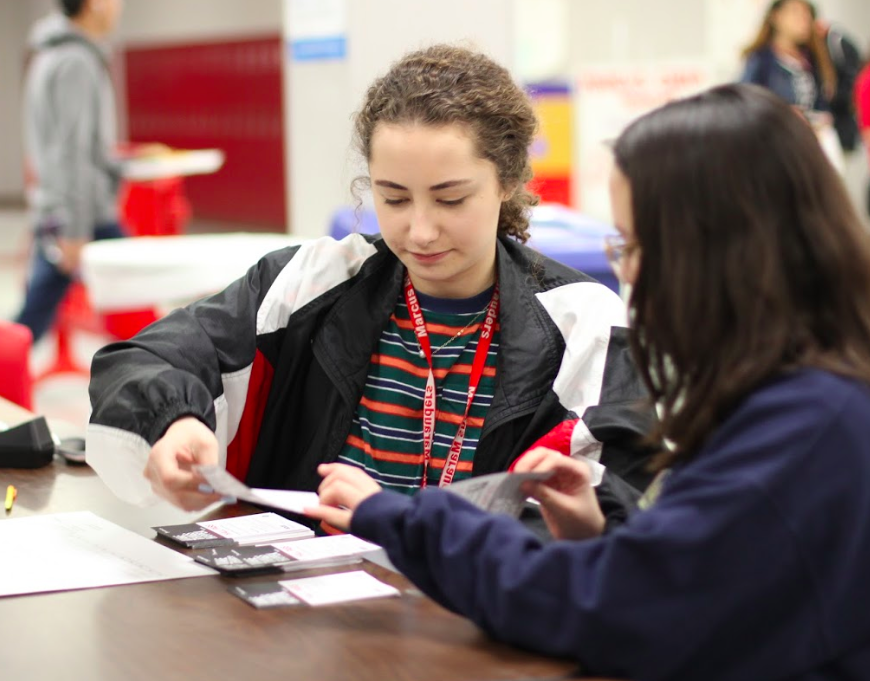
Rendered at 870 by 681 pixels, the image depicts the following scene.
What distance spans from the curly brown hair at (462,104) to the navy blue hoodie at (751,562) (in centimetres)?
89

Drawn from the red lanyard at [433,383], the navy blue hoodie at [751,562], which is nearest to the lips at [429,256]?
the red lanyard at [433,383]

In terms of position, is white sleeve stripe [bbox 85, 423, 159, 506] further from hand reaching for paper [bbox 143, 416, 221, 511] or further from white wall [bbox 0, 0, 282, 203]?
white wall [bbox 0, 0, 282, 203]

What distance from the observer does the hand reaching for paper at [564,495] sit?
141 cm

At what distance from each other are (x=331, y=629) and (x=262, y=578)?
0.64ft

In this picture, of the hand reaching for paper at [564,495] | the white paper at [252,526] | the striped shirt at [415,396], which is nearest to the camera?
the hand reaching for paper at [564,495]

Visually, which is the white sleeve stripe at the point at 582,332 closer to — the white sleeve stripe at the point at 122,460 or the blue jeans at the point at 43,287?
the white sleeve stripe at the point at 122,460

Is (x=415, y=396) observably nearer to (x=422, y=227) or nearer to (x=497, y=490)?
(x=422, y=227)

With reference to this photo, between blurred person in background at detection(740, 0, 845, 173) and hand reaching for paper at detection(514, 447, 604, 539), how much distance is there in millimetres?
6153

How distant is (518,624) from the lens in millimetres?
1160

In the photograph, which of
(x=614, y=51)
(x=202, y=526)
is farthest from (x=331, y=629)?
(x=614, y=51)

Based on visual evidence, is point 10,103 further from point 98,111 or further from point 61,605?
point 61,605

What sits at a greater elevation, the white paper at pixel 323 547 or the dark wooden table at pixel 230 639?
the dark wooden table at pixel 230 639

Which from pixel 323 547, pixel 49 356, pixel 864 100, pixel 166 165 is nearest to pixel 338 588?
pixel 323 547

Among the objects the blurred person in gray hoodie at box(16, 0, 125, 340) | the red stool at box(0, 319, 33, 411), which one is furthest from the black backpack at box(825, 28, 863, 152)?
the red stool at box(0, 319, 33, 411)
